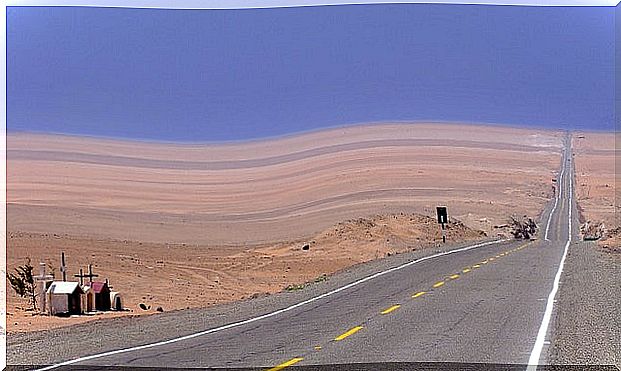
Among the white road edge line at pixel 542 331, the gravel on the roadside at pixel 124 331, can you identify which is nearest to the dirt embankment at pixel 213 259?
the gravel on the roadside at pixel 124 331

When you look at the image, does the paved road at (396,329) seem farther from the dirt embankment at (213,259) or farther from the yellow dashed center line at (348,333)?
the dirt embankment at (213,259)

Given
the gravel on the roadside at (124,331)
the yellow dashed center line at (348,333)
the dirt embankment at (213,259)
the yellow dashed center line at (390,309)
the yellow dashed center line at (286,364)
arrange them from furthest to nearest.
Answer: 1. the dirt embankment at (213,259)
2. the yellow dashed center line at (390,309)
3. the yellow dashed center line at (348,333)
4. the gravel on the roadside at (124,331)
5. the yellow dashed center line at (286,364)

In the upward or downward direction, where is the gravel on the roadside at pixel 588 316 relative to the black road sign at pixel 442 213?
downward

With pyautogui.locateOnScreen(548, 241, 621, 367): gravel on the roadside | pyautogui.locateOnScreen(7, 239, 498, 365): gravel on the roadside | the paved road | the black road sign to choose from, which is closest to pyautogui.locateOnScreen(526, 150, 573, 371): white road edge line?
the paved road

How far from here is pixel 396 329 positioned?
14156mm

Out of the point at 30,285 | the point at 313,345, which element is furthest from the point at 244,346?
the point at 30,285

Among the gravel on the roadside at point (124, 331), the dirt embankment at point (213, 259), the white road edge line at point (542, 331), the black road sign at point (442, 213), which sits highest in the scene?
the black road sign at point (442, 213)

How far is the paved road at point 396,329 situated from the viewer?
11508mm

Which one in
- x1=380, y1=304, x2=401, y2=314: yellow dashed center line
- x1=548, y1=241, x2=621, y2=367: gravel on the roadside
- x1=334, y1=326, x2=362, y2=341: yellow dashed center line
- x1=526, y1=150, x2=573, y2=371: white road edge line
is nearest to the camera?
x1=526, y1=150, x2=573, y2=371: white road edge line

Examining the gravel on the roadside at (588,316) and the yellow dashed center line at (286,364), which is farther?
the gravel on the roadside at (588,316)

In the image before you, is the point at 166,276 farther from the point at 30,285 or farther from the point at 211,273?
the point at 30,285

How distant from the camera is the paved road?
11.5 meters

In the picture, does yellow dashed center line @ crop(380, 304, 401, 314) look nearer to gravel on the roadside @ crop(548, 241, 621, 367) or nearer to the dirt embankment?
gravel on the roadside @ crop(548, 241, 621, 367)

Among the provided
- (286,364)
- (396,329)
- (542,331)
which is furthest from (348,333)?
(286,364)
